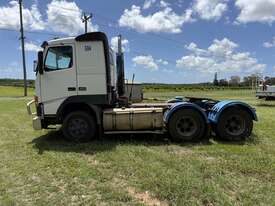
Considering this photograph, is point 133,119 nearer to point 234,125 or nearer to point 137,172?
point 234,125

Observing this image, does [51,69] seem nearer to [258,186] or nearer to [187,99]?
[187,99]

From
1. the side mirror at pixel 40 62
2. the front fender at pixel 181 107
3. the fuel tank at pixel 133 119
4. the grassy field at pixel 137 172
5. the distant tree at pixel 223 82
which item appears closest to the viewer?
the grassy field at pixel 137 172

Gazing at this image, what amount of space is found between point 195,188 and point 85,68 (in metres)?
5.40

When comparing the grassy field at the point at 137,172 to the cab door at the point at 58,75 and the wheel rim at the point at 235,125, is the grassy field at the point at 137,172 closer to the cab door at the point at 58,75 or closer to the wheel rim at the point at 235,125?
the wheel rim at the point at 235,125

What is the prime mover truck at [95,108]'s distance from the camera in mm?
10344

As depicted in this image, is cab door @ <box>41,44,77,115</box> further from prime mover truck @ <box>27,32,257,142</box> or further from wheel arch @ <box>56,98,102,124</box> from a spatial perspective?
wheel arch @ <box>56,98,102,124</box>

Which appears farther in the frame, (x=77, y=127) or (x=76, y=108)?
A: (x=76, y=108)

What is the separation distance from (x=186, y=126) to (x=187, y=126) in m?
0.03

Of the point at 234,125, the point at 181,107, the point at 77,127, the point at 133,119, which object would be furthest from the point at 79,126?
the point at 234,125

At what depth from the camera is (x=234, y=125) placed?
35.1 ft

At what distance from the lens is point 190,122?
10.5 meters

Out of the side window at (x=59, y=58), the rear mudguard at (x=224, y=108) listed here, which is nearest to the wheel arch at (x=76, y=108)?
the side window at (x=59, y=58)

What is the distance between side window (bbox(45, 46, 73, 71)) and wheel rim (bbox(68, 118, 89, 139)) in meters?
1.47

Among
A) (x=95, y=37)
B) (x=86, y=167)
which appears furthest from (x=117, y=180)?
(x=95, y=37)
